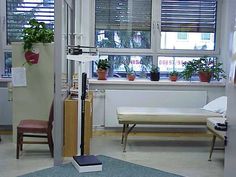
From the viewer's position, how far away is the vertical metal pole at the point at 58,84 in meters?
4.10

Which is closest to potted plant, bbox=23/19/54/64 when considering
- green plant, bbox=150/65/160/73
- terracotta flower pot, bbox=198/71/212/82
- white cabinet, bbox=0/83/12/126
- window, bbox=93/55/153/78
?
white cabinet, bbox=0/83/12/126

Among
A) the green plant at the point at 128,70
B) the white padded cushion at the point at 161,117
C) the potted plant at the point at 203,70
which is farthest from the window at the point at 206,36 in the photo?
the white padded cushion at the point at 161,117

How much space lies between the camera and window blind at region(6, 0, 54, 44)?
6.32m

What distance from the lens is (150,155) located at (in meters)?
4.86

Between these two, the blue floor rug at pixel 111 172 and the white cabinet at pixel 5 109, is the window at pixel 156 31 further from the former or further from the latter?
the blue floor rug at pixel 111 172

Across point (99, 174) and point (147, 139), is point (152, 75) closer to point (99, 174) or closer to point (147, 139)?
point (147, 139)

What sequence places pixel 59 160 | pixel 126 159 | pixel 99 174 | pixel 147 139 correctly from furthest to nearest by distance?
pixel 147 139
pixel 126 159
pixel 59 160
pixel 99 174

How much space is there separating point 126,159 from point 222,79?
2649 millimetres

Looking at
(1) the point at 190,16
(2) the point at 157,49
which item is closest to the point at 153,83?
(2) the point at 157,49

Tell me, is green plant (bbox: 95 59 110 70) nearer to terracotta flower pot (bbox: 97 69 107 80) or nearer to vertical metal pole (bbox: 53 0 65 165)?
terracotta flower pot (bbox: 97 69 107 80)

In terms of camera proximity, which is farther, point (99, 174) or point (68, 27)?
point (68, 27)

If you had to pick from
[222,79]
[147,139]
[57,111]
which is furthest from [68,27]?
[222,79]

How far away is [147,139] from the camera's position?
5.75 metres

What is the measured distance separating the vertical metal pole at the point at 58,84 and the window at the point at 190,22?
2.70m
